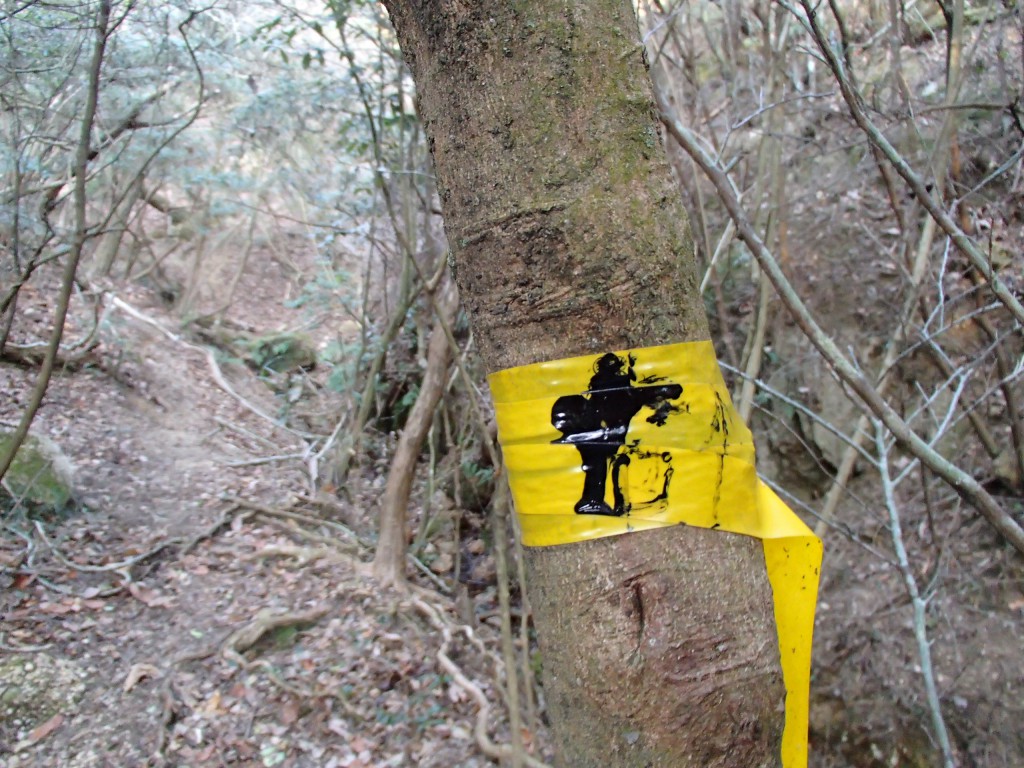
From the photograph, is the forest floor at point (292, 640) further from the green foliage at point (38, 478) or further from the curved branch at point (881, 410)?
the curved branch at point (881, 410)

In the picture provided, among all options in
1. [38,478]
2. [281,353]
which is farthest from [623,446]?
[281,353]

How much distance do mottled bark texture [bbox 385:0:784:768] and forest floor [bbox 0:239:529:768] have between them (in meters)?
2.80

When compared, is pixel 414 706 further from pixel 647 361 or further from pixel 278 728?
pixel 647 361

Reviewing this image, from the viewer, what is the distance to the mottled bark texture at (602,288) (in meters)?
0.71

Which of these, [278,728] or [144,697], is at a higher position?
[144,697]

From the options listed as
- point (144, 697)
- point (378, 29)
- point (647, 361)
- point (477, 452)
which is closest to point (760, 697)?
point (647, 361)

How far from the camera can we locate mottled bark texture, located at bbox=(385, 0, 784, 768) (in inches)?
28.0

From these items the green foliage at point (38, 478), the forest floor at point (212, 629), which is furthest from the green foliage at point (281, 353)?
the green foliage at point (38, 478)

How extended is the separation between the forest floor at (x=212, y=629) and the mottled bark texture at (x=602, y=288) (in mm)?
2796

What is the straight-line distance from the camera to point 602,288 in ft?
2.35

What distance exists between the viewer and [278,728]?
3125 mm

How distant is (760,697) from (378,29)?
5.20 metres

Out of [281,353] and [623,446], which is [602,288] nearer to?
[623,446]

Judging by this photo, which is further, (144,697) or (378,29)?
(378,29)
